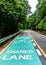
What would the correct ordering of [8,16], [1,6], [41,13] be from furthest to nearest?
[41,13] → [8,16] → [1,6]

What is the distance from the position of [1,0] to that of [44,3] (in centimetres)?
4191

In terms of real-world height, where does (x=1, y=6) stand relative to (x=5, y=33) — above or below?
above

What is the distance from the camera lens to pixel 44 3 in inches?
3334

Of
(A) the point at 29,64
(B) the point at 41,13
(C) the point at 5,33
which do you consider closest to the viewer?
(A) the point at 29,64

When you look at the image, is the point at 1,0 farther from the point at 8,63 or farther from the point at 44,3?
the point at 44,3

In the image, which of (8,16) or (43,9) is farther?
(43,9)

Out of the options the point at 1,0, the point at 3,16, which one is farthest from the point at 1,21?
the point at 1,0

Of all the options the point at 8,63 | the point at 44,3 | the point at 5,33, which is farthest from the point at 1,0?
the point at 44,3

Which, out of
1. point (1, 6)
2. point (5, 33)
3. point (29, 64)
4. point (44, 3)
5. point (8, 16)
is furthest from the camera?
point (44, 3)

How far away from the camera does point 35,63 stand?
40.7 feet

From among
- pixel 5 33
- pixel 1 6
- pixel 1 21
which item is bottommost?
pixel 5 33

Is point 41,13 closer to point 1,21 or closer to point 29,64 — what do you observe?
point 1,21

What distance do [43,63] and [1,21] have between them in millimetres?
31822

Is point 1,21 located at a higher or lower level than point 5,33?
higher
